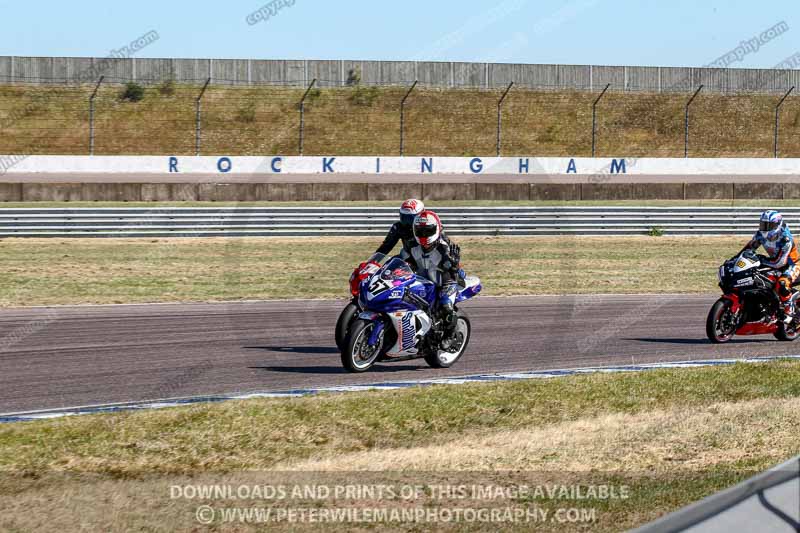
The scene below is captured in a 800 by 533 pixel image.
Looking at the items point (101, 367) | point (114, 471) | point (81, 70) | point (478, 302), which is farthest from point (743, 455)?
point (81, 70)

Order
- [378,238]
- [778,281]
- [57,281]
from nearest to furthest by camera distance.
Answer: [778,281]
[57,281]
[378,238]

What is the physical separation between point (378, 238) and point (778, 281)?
597 inches

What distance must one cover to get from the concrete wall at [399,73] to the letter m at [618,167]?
39.5 ft

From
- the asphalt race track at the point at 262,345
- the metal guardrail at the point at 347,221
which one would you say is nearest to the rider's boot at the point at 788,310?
the asphalt race track at the point at 262,345

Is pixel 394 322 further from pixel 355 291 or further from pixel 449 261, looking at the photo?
pixel 449 261

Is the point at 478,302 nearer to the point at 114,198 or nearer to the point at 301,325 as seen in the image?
the point at 301,325

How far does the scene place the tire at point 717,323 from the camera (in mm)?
12875

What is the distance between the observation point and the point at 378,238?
2733 centimetres

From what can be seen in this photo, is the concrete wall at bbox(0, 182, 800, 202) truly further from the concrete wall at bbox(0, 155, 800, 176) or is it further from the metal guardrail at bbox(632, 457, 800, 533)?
the metal guardrail at bbox(632, 457, 800, 533)

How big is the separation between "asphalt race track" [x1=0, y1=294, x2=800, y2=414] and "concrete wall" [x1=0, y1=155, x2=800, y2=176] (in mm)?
25016

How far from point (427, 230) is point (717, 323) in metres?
4.28

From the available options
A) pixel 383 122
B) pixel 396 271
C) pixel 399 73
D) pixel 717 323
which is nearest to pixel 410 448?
pixel 396 271

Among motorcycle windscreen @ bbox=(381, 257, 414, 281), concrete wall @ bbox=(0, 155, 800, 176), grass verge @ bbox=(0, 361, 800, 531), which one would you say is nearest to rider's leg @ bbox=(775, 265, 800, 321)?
grass verge @ bbox=(0, 361, 800, 531)

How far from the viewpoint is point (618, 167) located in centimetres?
4306
